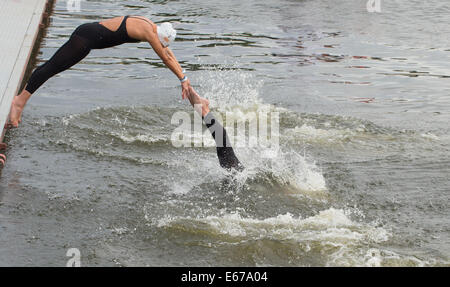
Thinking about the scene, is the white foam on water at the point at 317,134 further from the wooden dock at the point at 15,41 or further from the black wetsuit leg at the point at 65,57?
the wooden dock at the point at 15,41

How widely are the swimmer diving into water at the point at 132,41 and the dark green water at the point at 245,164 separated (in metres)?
0.62

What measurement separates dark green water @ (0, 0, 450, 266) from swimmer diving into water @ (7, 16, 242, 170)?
24.6 inches

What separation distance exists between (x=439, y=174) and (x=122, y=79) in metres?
6.76

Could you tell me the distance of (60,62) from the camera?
27.7 ft

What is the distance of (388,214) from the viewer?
25.6 feet

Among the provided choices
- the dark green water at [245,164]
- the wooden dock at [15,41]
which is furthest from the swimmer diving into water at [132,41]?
the wooden dock at [15,41]

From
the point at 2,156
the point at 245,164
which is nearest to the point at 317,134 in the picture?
the point at 245,164

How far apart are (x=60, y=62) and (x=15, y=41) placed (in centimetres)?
506

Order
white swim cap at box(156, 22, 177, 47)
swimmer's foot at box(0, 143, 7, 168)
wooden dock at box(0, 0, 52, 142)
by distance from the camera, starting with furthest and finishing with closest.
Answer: wooden dock at box(0, 0, 52, 142)
swimmer's foot at box(0, 143, 7, 168)
white swim cap at box(156, 22, 177, 47)

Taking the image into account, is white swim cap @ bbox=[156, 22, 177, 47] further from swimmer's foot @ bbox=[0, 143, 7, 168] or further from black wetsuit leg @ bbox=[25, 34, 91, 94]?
swimmer's foot @ bbox=[0, 143, 7, 168]

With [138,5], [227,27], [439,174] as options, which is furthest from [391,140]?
[138,5]

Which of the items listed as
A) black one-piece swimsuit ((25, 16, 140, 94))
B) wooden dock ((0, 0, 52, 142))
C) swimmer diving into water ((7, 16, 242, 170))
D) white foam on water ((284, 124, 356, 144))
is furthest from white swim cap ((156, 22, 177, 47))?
white foam on water ((284, 124, 356, 144))

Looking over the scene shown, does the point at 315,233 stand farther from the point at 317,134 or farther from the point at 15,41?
the point at 15,41

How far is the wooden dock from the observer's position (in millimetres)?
10406
